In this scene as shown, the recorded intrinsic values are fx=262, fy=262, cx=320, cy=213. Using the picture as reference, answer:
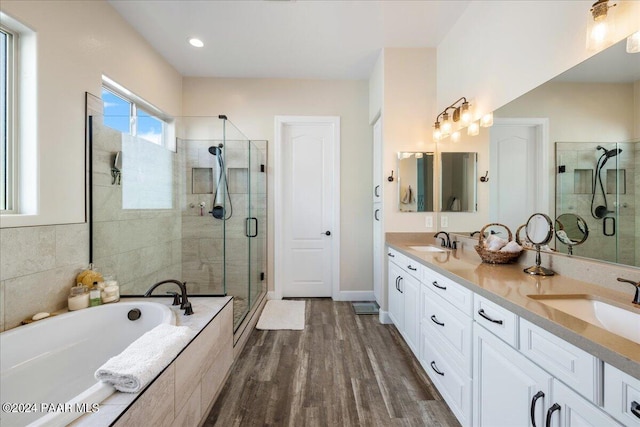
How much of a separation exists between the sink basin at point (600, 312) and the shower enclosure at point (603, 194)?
0.28 metres

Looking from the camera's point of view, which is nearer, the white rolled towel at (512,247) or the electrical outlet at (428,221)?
the white rolled towel at (512,247)

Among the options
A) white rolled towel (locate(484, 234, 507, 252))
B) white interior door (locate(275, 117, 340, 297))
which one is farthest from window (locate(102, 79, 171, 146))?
white rolled towel (locate(484, 234, 507, 252))

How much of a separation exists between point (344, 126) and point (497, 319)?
2.85 m

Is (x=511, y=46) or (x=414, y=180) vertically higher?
(x=511, y=46)

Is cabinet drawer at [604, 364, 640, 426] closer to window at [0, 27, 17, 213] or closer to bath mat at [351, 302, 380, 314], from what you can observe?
bath mat at [351, 302, 380, 314]

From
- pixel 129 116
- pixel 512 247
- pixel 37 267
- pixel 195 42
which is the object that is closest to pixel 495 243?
pixel 512 247

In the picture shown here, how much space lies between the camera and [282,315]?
9.74 ft

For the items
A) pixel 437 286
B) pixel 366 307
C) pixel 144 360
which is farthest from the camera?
pixel 366 307

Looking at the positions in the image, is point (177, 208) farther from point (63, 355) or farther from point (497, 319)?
point (497, 319)

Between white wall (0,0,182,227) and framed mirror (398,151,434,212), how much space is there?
2.69m

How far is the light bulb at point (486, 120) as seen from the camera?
2061 millimetres

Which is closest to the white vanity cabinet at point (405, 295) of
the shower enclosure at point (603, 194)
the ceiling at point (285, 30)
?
the shower enclosure at point (603, 194)

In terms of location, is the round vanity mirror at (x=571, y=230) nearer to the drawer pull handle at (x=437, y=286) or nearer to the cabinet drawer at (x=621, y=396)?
the drawer pull handle at (x=437, y=286)

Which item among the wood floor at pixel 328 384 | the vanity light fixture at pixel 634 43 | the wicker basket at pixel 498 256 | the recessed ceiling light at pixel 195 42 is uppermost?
the recessed ceiling light at pixel 195 42
